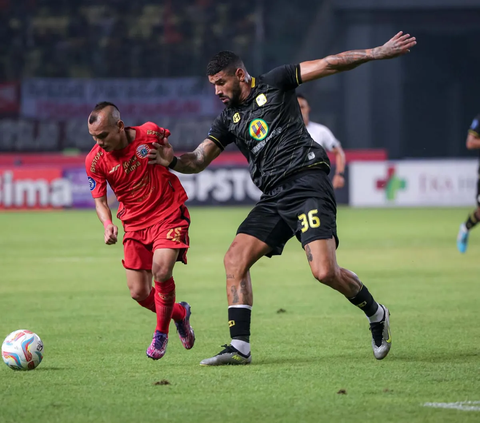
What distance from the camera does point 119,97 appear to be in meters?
28.4

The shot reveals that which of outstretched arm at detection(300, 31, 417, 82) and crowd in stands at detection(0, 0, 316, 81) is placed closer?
outstretched arm at detection(300, 31, 417, 82)

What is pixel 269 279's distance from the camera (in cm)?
1136

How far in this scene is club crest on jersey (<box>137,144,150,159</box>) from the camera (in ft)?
21.3

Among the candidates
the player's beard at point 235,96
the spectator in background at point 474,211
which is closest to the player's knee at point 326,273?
the player's beard at point 235,96

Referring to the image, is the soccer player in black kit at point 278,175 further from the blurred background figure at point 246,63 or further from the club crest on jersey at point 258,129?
the blurred background figure at point 246,63

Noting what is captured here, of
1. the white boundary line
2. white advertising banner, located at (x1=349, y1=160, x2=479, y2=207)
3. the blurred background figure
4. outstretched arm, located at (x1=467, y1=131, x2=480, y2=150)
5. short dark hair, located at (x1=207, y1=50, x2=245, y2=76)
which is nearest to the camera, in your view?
the white boundary line

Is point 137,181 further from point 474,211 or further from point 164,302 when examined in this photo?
point 474,211

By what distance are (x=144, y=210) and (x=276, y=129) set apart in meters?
1.10

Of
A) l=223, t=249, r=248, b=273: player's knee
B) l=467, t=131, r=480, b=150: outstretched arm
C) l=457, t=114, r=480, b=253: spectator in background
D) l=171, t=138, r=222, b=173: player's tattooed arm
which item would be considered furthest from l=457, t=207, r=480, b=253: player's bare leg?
l=223, t=249, r=248, b=273: player's knee

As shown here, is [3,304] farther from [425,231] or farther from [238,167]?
[238,167]

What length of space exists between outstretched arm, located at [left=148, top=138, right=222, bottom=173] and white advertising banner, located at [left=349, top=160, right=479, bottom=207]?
725 inches

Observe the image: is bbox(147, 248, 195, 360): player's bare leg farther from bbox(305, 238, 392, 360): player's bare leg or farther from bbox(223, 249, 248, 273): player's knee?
bbox(305, 238, 392, 360): player's bare leg

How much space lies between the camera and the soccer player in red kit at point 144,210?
20.9 feet

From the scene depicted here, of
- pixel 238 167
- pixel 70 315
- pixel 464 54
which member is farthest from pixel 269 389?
pixel 464 54
